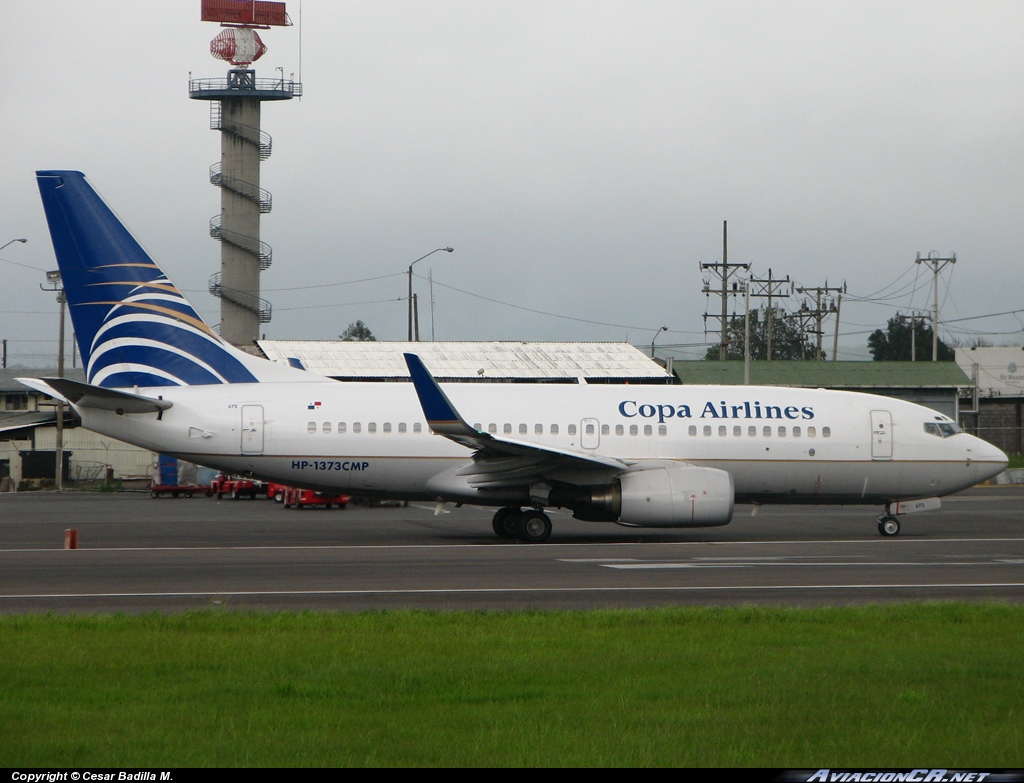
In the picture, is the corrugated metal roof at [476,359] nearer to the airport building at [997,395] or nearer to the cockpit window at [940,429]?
the airport building at [997,395]

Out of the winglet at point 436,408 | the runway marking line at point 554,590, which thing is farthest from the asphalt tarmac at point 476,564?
the winglet at point 436,408

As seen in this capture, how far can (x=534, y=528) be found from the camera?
71.8ft

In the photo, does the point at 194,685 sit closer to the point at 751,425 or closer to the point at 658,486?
the point at 658,486

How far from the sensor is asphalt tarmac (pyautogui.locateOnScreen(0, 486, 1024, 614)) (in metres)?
13.6

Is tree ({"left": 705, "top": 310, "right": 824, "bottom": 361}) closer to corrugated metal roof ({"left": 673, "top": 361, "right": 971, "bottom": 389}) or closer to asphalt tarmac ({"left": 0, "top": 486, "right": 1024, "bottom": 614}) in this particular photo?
corrugated metal roof ({"left": 673, "top": 361, "right": 971, "bottom": 389})

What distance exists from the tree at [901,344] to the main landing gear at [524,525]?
89018 mm

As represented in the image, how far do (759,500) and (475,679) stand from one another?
53.3ft

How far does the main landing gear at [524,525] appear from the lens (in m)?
21.9

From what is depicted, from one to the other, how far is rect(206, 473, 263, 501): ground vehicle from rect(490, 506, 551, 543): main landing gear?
2223 centimetres

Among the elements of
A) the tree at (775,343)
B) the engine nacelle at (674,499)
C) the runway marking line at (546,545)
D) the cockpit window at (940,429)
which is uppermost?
the tree at (775,343)

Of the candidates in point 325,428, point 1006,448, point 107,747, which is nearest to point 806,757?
point 107,747

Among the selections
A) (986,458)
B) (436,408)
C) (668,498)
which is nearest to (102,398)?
(436,408)

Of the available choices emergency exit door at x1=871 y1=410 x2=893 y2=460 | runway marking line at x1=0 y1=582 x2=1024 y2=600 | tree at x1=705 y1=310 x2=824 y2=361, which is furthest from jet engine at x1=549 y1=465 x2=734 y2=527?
tree at x1=705 y1=310 x2=824 y2=361

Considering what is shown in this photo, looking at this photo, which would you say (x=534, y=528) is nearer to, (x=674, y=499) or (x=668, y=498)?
(x=668, y=498)
